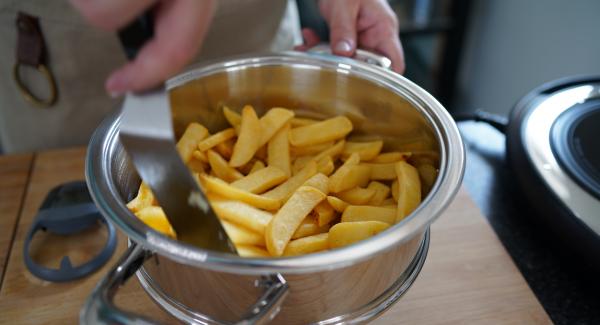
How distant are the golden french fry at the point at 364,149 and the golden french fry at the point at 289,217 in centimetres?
25

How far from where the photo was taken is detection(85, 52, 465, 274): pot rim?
0.72 m

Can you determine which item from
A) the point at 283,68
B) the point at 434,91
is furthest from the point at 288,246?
the point at 434,91

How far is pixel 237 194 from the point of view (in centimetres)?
100

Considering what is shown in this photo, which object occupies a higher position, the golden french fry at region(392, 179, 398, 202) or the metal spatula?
the metal spatula

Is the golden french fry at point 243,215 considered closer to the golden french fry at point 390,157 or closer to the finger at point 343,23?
the golden french fry at point 390,157

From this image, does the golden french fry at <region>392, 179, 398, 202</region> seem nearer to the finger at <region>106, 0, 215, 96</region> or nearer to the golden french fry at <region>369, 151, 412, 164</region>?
the golden french fry at <region>369, 151, 412, 164</region>

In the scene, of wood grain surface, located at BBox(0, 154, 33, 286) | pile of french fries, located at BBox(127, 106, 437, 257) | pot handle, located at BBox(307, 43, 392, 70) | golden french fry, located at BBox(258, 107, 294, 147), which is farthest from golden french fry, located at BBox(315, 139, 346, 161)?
wood grain surface, located at BBox(0, 154, 33, 286)

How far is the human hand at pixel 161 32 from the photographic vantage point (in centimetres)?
61

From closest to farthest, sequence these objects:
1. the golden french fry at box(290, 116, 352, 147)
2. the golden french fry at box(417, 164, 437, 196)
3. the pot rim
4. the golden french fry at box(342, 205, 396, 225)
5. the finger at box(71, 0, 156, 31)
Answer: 1. the finger at box(71, 0, 156, 31)
2. the pot rim
3. the golden french fry at box(342, 205, 396, 225)
4. the golden french fry at box(417, 164, 437, 196)
5. the golden french fry at box(290, 116, 352, 147)

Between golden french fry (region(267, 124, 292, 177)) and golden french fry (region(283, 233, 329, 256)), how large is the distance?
242mm

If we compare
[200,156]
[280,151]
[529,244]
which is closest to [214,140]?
[200,156]

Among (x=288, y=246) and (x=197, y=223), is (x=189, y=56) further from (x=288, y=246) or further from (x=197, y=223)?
(x=288, y=246)

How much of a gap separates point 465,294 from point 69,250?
95 centimetres

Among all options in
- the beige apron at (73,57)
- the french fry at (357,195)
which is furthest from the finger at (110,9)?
the beige apron at (73,57)
